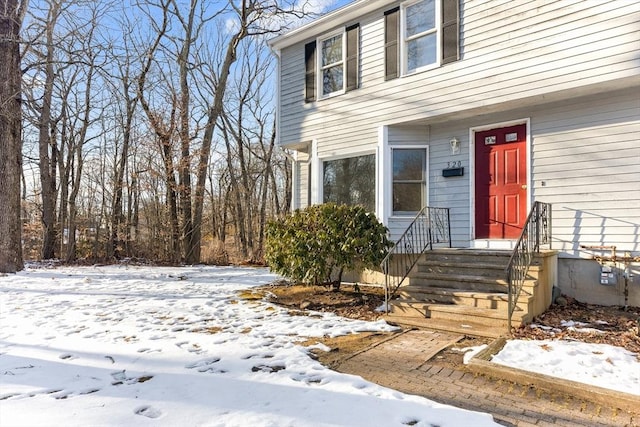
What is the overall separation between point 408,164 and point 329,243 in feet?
7.90

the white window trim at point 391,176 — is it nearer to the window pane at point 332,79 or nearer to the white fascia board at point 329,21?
the window pane at point 332,79

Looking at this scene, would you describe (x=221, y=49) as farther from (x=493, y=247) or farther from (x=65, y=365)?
(x=65, y=365)

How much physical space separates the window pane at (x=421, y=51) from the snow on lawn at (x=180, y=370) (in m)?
4.83

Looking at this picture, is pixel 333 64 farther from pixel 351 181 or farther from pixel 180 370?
pixel 180 370

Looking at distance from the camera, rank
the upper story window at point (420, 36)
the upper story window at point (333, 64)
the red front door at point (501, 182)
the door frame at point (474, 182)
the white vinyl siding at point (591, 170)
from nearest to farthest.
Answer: the white vinyl siding at point (591, 170)
the door frame at point (474, 182)
the red front door at point (501, 182)
the upper story window at point (420, 36)
the upper story window at point (333, 64)

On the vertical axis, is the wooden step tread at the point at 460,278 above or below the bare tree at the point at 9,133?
below

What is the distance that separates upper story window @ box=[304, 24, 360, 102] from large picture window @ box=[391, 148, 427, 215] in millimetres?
1824

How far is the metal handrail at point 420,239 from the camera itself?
22.9 feet

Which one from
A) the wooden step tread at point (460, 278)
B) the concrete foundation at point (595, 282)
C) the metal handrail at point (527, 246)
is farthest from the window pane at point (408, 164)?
the concrete foundation at point (595, 282)

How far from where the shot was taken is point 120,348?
3.97 metres

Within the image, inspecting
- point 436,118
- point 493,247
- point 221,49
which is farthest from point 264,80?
point 493,247

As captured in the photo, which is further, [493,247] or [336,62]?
[336,62]

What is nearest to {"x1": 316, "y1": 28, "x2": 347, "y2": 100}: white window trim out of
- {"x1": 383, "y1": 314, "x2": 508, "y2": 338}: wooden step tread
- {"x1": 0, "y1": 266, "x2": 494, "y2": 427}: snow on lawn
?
{"x1": 0, "y1": 266, "x2": 494, "y2": 427}: snow on lawn

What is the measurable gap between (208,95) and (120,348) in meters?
16.4
